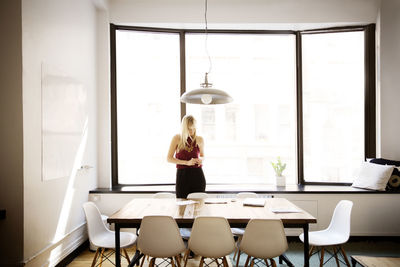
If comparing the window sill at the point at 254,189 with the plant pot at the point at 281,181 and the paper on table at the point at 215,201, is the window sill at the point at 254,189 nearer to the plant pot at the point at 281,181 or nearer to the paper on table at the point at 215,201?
the plant pot at the point at 281,181

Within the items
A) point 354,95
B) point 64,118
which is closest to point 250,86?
point 354,95

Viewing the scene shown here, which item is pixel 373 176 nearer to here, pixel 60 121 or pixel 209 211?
pixel 209 211

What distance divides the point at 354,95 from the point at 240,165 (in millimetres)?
2153

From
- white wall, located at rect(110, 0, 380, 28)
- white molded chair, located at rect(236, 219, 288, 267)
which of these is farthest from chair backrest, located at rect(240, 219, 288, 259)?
white wall, located at rect(110, 0, 380, 28)

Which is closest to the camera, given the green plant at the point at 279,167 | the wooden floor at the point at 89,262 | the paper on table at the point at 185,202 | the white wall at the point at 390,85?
the paper on table at the point at 185,202

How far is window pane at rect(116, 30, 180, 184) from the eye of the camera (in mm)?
4766

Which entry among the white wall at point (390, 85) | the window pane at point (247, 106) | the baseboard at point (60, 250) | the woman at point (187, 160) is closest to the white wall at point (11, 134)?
the baseboard at point (60, 250)

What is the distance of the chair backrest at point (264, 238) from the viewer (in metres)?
2.46

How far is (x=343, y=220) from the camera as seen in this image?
3158mm

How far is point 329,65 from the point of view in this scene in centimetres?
478

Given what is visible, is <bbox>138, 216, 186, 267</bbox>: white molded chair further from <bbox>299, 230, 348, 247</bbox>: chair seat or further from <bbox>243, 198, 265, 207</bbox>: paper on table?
<bbox>299, 230, 348, 247</bbox>: chair seat

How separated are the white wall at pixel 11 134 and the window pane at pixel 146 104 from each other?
2.17 metres

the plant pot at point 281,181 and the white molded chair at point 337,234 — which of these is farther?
the plant pot at point 281,181

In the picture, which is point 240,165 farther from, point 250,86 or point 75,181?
point 75,181
